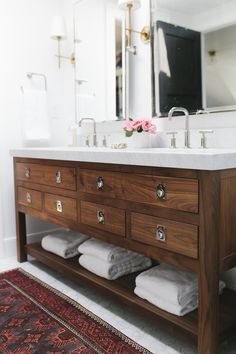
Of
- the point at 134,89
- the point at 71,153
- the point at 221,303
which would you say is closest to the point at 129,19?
the point at 134,89

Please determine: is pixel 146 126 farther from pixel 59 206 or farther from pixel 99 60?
pixel 99 60

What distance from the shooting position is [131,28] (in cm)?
219

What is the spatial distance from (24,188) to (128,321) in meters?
→ 1.18

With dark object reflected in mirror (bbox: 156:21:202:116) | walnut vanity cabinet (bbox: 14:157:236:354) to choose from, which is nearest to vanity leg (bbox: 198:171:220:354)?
walnut vanity cabinet (bbox: 14:157:236:354)

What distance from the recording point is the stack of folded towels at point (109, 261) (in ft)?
5.88

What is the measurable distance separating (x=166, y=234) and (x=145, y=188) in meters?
0.21

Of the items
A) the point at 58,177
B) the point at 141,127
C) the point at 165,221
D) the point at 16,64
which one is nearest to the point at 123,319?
the point at 165,221

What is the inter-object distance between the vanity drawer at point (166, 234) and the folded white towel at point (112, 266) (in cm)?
37

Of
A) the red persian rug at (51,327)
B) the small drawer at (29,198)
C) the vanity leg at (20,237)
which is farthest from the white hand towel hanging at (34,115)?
the red persian rug at (51,327)

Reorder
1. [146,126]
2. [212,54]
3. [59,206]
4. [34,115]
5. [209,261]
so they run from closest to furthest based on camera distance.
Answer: [209,261]
[212,54]
[146,126]
[59,206]
[34,115]

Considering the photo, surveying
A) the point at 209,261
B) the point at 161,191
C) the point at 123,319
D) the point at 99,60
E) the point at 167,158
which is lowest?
the point at 123,319

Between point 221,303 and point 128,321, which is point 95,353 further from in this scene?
point 221,303

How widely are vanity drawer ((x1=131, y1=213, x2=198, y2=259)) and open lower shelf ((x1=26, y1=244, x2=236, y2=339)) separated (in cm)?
30

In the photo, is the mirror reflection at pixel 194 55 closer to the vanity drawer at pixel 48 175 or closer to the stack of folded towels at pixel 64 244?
the vanity drawer at pixel 48 175
